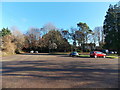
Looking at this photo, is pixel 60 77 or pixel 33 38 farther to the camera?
pixel 33 38

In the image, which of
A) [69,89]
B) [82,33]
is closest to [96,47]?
[82,33]

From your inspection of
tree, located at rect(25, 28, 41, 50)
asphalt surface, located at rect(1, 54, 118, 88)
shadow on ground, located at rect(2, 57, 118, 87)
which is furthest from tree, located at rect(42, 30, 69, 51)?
shadow on ground, located at rect(2, 57, 118, 87)

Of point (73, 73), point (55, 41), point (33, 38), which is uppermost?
point (33, 38)

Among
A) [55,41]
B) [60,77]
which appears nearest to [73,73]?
[60,77]

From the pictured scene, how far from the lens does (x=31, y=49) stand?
194ft

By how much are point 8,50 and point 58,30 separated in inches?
1031

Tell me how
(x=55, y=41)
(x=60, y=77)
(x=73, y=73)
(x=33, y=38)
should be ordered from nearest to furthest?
(x=60, y=77), (x=73, y=73), (x=55, y=41), (x=33, y=38)

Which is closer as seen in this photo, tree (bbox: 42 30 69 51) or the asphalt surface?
the asphalt surface

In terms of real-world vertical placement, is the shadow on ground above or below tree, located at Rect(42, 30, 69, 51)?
below

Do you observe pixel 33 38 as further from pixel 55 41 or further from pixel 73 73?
pixel 73 73

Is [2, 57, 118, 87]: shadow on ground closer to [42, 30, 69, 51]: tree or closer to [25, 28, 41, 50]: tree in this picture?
[42, 30, 69, 51]: tree

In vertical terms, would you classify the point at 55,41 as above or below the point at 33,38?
below

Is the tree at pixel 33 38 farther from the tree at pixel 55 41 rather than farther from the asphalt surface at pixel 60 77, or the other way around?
the asphalt surface at pixel 60 77

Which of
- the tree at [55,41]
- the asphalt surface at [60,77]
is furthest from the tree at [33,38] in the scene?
the asphalt surface at [60,77]
